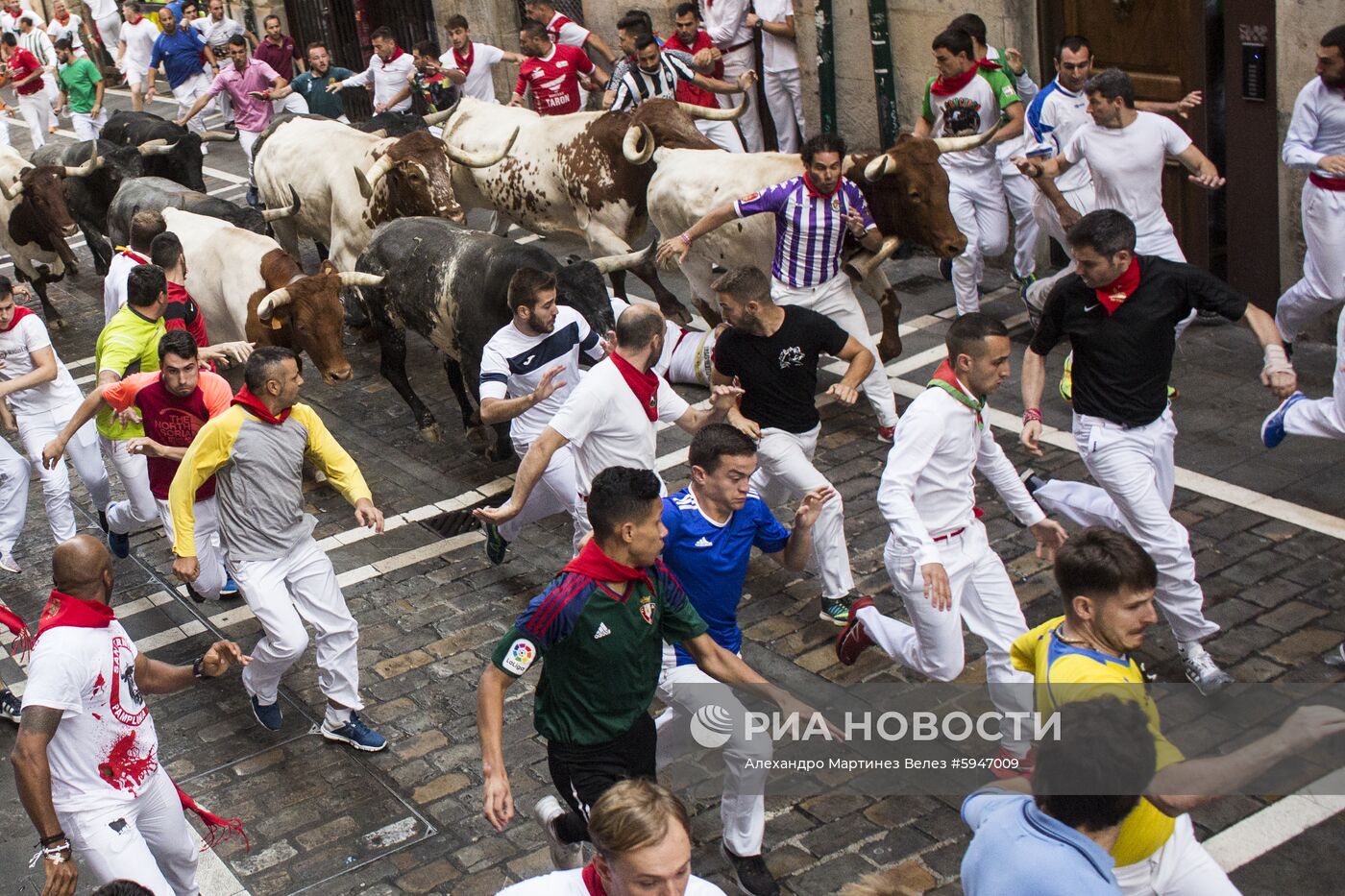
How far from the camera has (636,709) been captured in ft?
17.8

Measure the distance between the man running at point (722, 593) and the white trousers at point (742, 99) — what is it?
946 cm

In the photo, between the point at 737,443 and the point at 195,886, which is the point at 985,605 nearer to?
the point at 737,443

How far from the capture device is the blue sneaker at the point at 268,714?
7648mm

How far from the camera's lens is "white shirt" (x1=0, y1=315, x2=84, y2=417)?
9164 millimetres

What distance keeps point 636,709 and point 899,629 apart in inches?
67.7

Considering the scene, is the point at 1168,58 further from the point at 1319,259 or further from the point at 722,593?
the point at 722,593

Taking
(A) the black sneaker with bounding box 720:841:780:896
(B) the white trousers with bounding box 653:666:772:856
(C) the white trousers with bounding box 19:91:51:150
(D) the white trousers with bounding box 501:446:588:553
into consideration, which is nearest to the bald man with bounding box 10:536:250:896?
A: (B) the white trousers with bounding box 653:666:772:856

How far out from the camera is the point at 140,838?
563cm

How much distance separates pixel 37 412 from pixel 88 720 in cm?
449

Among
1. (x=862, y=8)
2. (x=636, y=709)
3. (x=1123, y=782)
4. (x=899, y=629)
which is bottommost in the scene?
(x=899, y=629)

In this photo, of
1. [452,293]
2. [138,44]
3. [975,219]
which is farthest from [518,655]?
[138,44]

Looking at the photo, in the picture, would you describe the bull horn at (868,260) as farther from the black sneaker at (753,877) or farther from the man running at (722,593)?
the black sneaker at (753,877)

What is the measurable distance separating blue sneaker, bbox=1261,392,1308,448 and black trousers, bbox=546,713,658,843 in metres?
3.84

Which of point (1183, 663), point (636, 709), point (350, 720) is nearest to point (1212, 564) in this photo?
point (1183, 663)
